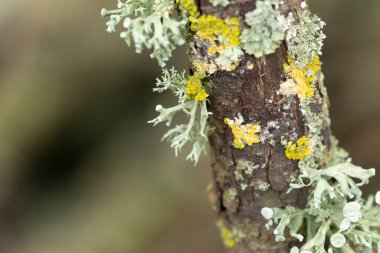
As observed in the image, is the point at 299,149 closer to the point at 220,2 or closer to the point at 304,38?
the point at 304,38

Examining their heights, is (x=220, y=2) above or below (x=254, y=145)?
above

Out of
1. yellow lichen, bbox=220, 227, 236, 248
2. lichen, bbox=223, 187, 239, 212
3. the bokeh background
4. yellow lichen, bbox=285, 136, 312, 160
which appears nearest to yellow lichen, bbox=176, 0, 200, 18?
yellow lichen, bbox=285, 136, 312, 160

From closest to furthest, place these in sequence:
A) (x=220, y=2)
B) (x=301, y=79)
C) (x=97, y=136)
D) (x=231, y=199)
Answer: (x=220, y=2)
(x=301, y=79)
(x=231, y=199)
(x=97, y=136)

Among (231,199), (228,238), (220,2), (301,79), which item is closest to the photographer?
(220,2)

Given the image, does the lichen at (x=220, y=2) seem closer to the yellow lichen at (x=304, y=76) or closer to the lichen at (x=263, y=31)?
the lichen at (x=263, y=31)

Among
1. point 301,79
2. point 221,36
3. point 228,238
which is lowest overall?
point 228,238

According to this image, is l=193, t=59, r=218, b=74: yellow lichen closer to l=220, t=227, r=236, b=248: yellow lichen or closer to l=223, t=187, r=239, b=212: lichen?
l=223, t=187, r=239, b=212: lichen

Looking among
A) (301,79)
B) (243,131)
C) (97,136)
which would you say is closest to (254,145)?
(243,131)

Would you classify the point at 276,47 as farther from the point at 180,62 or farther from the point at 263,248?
the point at 180,62
